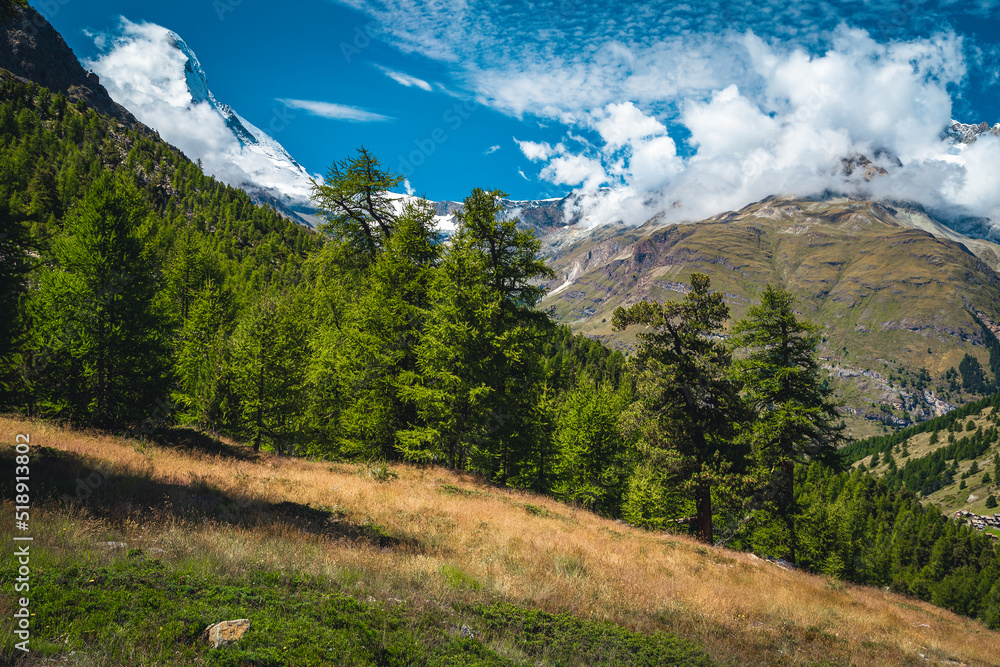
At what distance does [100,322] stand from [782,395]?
30594 millimetres

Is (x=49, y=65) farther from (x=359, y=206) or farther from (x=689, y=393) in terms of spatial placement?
(x=689, y=393)

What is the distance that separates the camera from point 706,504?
22.9 metres

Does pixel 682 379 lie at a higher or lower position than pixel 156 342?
higher

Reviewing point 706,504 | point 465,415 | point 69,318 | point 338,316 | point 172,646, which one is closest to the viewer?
point 172,646

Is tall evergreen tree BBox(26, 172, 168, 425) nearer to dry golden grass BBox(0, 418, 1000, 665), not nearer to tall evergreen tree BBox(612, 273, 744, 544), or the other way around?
dry golden grass BBox(0, 418, 1000, 665)

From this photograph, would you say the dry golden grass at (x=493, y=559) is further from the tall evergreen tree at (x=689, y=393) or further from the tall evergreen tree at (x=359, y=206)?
the tall evergreen tree at (x=359, y=206)

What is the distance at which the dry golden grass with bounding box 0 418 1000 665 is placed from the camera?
7.30 metres

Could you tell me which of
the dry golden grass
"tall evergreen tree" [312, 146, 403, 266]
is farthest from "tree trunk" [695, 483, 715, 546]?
"tall evergreen tree" [312, 146, 403, 266]

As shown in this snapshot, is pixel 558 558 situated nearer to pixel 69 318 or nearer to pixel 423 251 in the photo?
pixel 423 251

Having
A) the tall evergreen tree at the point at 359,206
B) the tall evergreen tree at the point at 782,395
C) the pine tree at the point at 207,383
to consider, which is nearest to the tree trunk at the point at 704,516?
the tall evergreen tree at the point at 782,395

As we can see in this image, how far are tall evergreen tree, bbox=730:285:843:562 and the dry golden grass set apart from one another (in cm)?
690

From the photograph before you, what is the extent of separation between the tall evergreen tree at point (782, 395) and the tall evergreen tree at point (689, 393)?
1714 millimetres

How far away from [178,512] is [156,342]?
12.6 meters

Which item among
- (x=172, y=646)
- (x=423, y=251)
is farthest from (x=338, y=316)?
(x=172, y=646)
